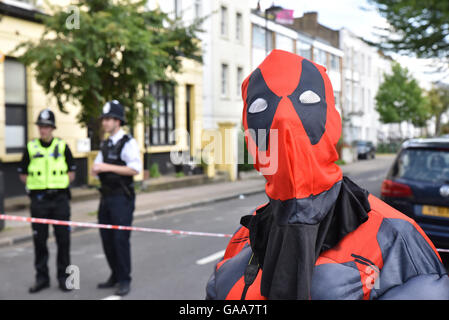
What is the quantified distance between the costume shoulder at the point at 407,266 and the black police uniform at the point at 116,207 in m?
4.32

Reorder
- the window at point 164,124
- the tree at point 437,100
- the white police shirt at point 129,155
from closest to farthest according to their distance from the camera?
the white police shirt at point 129,155 → the tree at point 437,100 → the window at point 164,124

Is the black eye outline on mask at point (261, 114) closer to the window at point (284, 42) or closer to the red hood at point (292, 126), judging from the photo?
the red hood at point (292, 126)

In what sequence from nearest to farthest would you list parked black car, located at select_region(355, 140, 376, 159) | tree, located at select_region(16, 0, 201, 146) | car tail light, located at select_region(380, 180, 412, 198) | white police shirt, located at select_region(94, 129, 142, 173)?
parked black car, located at select_region(355, 140, 376, 159) < car tail light, located at select_region(380, 180, 412, 198) < white police shirt, located at select_region(94, 129, 142, 173) < tree, located at select_region(16, 0, 201, 146)

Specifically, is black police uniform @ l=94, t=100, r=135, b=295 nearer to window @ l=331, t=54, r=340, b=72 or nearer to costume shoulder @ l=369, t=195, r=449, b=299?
window @ l=331, t=54, r=340, b=72

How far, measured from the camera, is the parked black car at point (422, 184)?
434 centimetres

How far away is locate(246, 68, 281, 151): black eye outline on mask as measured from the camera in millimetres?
1170

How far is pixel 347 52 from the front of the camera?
1.62 metres

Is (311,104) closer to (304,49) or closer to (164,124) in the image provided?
(304,49)

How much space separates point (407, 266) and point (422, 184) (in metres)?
4.10

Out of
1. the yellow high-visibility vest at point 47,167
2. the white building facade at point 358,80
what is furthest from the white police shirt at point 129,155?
the white building facade at point 358,80

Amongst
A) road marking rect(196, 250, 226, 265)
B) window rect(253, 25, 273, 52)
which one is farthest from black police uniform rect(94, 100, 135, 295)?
window rect(253, 25, 273, 52)

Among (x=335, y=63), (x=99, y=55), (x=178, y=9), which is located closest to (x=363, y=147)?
(x=335, y=63)

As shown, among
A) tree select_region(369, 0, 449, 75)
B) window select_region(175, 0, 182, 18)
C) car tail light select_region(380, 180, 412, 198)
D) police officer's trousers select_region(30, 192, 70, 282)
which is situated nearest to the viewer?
tree select_region(369, 0, 449, 75)
